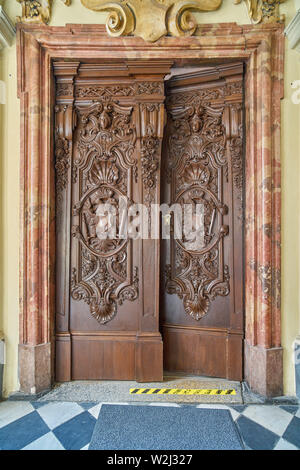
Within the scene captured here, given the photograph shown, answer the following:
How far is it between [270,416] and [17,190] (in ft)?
8.57

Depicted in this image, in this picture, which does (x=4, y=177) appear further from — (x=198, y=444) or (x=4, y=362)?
(x=198, y=444)

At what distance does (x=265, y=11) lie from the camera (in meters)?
2.14

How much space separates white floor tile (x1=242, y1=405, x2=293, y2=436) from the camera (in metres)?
1.81

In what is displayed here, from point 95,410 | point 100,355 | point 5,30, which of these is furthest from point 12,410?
point 5,30

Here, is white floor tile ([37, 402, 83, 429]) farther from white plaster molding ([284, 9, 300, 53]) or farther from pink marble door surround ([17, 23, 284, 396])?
white plaster molding ([284, 9, 300, 53])

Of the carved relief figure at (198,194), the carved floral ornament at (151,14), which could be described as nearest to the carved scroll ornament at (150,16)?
the carved floral ornament at (151,14)

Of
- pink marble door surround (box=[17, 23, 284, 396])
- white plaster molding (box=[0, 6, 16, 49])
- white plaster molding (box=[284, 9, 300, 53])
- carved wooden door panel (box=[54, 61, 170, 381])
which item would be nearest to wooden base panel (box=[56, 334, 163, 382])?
carved wooden door panel (box=[54, 61, 170, 381])

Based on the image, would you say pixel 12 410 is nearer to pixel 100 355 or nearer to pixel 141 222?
pixel 100 355

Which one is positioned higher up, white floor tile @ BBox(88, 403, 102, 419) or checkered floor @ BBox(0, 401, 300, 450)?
white floor tile @ BBox(88, 403, 102, 419)

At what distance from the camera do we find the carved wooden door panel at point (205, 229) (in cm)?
236

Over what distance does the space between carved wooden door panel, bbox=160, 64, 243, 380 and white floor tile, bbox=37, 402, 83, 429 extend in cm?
88

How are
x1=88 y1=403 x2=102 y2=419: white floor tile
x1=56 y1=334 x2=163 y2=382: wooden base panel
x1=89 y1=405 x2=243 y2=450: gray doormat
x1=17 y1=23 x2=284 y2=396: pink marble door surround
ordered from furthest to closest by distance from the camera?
1. x1=56 y1=334 x2=163 y2=382: wooden base panel
2. x1=17 y1=23 x2=284 y2=396: pink marble door surround
3. x1=88 y1=403 x2=102 y2=419: white floor tile
4. x1=89 y1=405 x2=243 y2=450: gray doormat

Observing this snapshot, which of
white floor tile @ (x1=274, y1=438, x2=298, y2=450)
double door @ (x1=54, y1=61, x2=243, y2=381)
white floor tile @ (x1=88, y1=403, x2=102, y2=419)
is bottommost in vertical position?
white floor tile @ (x1=274, y1=438, x2=298, y2=450)

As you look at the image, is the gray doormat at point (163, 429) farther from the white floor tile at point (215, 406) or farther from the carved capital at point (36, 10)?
the carved capital at point (36, 10)
